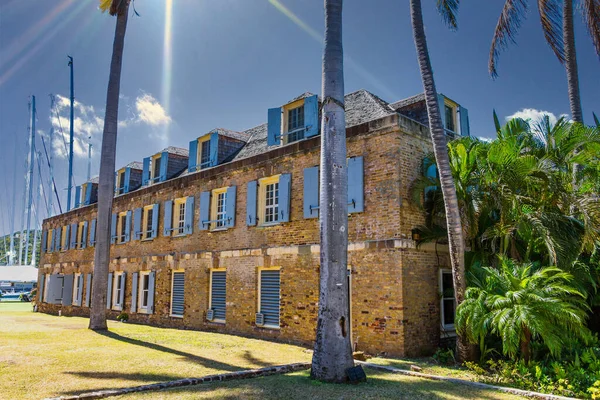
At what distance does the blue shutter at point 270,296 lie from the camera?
46.6ft

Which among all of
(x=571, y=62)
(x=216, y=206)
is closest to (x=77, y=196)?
(x=216, y=206)

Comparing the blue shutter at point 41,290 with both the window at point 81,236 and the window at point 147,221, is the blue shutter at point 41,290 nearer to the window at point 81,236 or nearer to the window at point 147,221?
the window at point 81,236

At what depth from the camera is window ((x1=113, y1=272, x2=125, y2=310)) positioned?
2180cm

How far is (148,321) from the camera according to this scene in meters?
19.5

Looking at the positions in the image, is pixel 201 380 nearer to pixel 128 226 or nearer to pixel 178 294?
pixel 178 294

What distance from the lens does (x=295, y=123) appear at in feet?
50.3

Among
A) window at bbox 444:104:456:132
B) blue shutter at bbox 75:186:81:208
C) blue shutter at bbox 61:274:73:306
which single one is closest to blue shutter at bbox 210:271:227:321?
window at bbox 444:104:456:132

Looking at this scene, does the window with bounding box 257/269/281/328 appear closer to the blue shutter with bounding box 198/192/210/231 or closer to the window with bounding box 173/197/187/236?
the blue shutter with bounding box 198/192/210/231

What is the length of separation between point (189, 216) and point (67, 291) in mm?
13709

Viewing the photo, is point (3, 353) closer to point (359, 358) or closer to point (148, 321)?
point (359, 358)

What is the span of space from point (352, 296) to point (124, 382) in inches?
241

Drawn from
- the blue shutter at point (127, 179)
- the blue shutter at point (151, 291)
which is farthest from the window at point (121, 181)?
the blue shutter at point (151, 291)

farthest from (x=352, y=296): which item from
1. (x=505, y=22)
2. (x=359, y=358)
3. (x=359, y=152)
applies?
(x=505, y=22)

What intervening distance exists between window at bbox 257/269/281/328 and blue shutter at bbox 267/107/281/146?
436 centimetres
